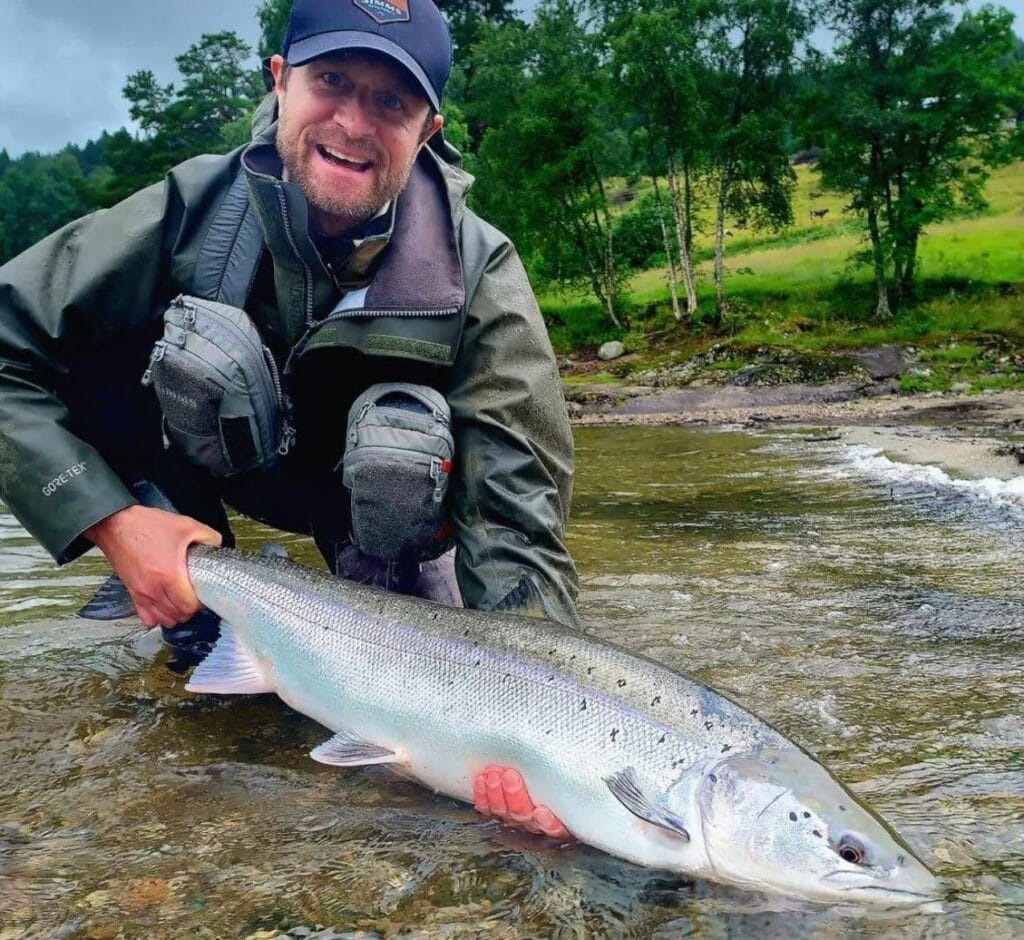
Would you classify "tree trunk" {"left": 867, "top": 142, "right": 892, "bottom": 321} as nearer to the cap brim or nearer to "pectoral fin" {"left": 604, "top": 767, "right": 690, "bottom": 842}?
the cap brim

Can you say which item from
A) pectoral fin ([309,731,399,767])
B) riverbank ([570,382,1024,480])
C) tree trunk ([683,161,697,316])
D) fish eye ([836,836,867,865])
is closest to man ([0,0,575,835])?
pectoral fin ([309,731,399,767])

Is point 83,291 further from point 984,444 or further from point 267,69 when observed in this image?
point 984,444

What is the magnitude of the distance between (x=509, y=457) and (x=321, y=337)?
0.79 metres

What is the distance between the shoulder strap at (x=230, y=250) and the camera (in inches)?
139

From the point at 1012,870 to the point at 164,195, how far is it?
129 inches

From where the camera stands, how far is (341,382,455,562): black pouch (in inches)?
131

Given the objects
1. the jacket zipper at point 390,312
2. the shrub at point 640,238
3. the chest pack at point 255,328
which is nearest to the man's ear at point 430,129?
the chest pack at point 255,328

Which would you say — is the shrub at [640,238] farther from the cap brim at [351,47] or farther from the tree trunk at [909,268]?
the cap brim at [351,47]

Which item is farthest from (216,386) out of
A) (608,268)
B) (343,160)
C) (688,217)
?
(608,268)

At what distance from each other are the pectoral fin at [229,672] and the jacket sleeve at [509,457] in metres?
0.74

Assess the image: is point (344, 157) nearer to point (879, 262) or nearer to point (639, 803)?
point (639, 803)

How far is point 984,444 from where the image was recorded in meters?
11.2

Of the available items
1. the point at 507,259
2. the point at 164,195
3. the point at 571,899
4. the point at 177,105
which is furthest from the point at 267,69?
the point at 177,105

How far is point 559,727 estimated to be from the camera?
8.60 feet
